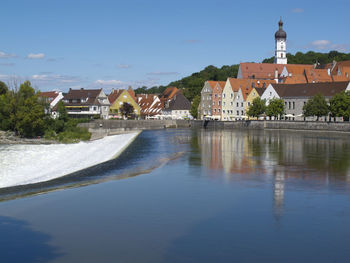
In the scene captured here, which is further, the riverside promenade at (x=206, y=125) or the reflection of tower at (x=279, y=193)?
the riverside promenade at (x=206, y=125)

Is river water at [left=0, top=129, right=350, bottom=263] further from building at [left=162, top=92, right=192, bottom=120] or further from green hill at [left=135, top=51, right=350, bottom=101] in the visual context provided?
green hill at [left=135, top=51, right=350, bottom=101]

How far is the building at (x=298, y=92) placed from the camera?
266ft

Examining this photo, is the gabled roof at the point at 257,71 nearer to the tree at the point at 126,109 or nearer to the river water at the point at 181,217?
the tree at the point at 126,109

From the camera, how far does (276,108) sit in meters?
85.9

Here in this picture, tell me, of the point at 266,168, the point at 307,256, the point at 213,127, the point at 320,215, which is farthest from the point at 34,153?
the point at 213,127

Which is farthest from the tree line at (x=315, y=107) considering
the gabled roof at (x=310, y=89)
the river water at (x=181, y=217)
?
the river water at (x=181, y=217)

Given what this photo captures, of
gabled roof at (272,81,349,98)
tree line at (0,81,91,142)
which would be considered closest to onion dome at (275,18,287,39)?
gabled roof at (272,81,349,98)

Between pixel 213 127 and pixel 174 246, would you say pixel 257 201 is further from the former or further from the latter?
pixel 213 127

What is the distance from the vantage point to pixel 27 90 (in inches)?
2564

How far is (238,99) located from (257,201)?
8467 centimetres

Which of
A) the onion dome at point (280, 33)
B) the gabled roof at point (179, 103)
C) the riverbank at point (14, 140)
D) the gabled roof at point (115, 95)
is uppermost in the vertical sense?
the onion dome at point (280, 33)

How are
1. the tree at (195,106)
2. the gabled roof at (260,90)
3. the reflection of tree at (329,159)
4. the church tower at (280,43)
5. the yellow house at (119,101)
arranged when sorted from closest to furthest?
the reflection of tree at (329,159)
the gabled roof at (260,90)
the yellow house at (119,101)
the tree at (195,106)
the church tower at (280,43)

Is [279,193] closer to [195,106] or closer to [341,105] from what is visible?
[341,105]

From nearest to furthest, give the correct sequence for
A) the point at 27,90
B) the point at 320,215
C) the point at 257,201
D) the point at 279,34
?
the point at 320,215 → the point at 257,201 → the point at 27,90 → the point at 279,34
